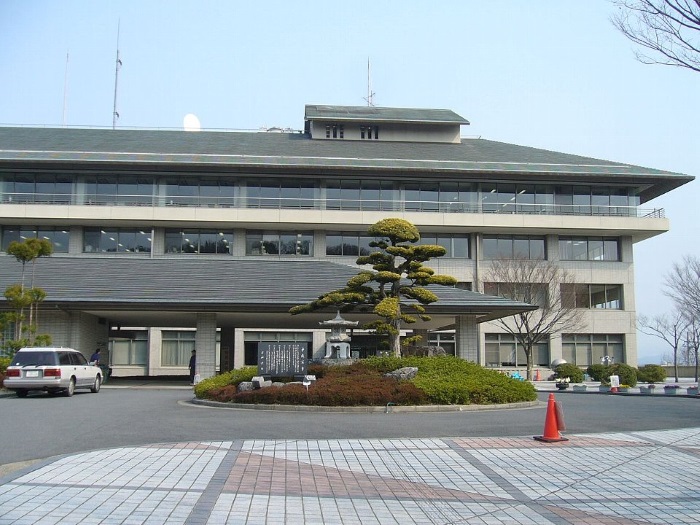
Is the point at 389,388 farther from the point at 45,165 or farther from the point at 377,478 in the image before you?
the point at 45,165

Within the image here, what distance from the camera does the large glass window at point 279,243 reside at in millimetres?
44406

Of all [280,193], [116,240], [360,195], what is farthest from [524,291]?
[116,240]

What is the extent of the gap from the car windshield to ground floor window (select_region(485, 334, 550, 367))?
30909mm

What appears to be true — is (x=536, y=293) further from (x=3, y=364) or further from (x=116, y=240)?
(x=3, y=364)

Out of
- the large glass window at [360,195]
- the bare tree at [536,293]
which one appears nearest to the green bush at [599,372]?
the bare tree at [536,293]

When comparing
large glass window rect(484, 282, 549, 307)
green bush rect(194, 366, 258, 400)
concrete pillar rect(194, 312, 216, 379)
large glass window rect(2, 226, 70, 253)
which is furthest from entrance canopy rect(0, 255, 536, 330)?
large glass window rect(484, 282, 549, 307)

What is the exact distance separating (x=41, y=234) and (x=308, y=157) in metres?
16.6

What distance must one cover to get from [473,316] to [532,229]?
54.5 feet

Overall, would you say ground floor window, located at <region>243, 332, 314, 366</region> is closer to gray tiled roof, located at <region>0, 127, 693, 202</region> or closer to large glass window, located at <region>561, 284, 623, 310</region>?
gray tiled roof, located at <region>0, 127, 693, 202</region>

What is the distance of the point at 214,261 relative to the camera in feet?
116

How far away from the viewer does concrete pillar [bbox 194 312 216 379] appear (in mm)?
30000

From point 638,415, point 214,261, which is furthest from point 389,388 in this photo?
point 214,261

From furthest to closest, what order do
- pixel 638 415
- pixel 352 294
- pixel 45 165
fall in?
pixel 45 165
pixel 352 294
pixel 638 415

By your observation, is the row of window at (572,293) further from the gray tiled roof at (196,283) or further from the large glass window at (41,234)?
the large glass window at (41,234)
